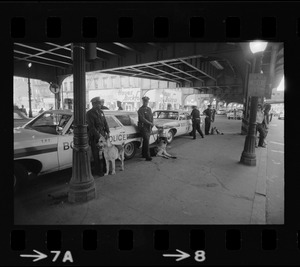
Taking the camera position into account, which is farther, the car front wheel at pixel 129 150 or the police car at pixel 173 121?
the police car at pixel 173 121

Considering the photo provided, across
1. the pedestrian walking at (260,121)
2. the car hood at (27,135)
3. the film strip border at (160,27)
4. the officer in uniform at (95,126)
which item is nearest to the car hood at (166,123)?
the pedestrian walking at (260,121)

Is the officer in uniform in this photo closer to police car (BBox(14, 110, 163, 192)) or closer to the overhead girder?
police car (BBox(14, 110, 163, 192))

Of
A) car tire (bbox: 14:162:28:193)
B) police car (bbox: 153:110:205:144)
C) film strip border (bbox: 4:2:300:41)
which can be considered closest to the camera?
film strip border (bbox: 4:2:300:41)

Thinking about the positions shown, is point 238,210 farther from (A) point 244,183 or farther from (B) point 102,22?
(B) point 102,22

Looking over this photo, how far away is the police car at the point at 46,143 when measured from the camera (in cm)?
381

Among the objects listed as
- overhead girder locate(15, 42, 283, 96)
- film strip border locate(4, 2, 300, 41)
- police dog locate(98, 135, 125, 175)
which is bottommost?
police dog locate(98, 135, 125, 175)

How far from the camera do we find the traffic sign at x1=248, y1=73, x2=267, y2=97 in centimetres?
545

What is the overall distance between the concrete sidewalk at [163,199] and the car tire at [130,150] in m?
0.72

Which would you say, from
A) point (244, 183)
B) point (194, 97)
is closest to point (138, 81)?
point (194, 97)

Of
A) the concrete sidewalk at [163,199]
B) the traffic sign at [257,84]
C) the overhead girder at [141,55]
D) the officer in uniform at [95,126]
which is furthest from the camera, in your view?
the overhead girder at [141,55]

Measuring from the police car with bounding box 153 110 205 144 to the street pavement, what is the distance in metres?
3.46

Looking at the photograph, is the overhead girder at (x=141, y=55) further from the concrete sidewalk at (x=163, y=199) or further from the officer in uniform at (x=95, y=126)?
the officer in uniform at (x=95, y=126)

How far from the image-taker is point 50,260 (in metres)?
2.51

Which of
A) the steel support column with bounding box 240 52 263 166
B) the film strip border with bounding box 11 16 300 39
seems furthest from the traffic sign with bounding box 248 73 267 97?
the film strip border with bounding box 11 16 300 39
